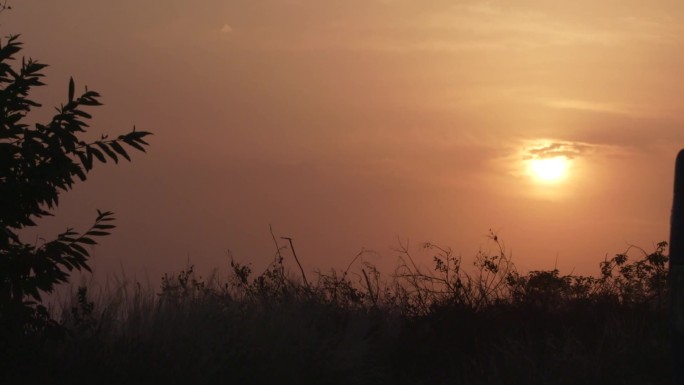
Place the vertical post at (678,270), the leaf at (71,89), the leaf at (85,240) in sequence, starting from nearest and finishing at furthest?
the vertical post at (678,270) → the leaf at (85,240) → the leaf at (71,89)

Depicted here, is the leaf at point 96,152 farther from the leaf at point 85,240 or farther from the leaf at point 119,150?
the leaf at point 85,240

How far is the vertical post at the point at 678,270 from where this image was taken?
23.3 feet

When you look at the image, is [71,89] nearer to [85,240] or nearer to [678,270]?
[85,240]

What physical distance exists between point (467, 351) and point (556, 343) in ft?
3.76

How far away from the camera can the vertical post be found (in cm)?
709

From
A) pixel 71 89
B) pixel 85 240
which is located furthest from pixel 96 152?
pixel 85 240

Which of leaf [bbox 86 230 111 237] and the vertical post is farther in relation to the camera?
leaf [bbox 86 230 111 237]

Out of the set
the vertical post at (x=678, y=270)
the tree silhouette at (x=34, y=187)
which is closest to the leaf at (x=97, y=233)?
the tree silhouette at (x=34, y=187)

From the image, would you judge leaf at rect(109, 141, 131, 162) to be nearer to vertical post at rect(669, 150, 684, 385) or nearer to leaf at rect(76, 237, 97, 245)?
leaf at rect(76, 237, 97, 245)

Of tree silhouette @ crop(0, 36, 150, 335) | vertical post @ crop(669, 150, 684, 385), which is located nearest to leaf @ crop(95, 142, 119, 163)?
tree silhouette @ crop(0, 36, 150, 335)

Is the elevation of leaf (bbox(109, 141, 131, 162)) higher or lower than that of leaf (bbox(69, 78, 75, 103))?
lower

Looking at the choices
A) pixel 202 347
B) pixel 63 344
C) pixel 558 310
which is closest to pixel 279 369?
pixel 202 347

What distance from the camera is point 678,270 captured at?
7074mm

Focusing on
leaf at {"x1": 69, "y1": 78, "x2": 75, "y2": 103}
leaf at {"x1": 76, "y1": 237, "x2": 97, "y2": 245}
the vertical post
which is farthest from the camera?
leaf at {"x1": 69, "y1": 78, "x2": 75, "y2": 103}
